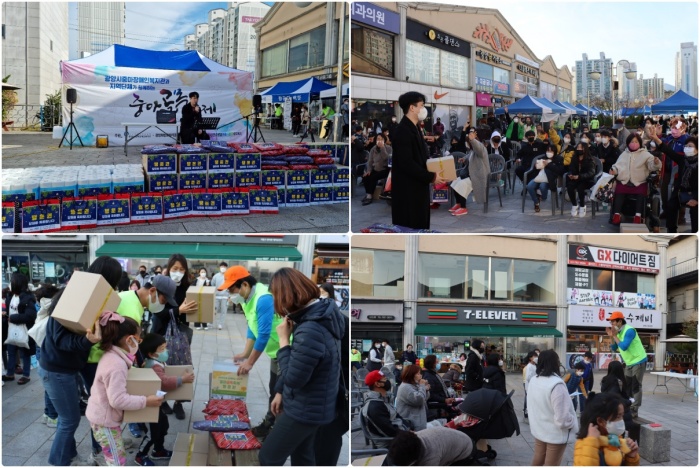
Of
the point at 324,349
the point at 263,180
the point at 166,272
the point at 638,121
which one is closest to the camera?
the point at 324,349

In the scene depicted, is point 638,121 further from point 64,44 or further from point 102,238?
point 64,44

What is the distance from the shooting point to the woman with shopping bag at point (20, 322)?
5.50 m

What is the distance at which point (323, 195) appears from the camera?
7.66 metres

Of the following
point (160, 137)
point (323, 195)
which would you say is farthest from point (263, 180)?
point (160, 137)

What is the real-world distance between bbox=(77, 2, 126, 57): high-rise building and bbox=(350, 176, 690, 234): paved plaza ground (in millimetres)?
6424

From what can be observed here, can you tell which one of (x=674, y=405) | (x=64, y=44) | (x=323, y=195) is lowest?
(x=674, y=405)

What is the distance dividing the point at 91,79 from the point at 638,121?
558 inches

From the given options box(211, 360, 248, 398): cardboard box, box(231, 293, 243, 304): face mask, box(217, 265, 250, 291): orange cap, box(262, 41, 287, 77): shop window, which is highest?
box(262, 41, 287, 77): shop window

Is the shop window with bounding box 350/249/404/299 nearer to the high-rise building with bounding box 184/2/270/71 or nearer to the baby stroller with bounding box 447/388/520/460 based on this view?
the baby stroller with bounding box 447/388/520/460

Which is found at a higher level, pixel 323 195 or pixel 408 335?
pixel 323 195

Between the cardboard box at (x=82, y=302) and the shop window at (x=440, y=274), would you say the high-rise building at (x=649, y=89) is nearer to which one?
the shop window at (x=440, y=274)

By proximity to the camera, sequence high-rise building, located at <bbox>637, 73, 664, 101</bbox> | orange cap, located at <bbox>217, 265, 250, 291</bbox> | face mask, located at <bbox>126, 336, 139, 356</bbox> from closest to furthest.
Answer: face mask, located at <bbox>126, 336, 139, 356</bbox>
orange cap, located at <bbox>217, 265, 250, 291</bbox>
high-rise building, located at <bbox>637, 73, 664, 101</bbox>

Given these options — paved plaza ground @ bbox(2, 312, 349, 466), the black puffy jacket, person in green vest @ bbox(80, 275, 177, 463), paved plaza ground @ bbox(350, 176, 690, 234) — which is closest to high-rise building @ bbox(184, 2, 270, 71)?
paved plaza ground @ bbox(350, 176, 690, 234)

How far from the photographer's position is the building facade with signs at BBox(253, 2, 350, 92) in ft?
64.5
